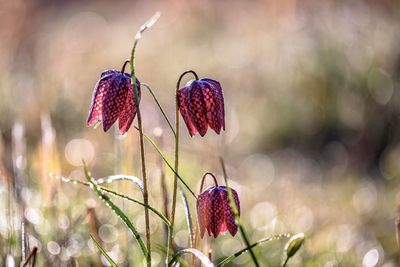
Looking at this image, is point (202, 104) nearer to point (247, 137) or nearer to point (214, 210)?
point (214, 210)

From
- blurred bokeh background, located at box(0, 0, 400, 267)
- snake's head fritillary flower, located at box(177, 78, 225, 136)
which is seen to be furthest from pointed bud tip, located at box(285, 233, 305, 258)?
snake's head fritillary flower, located at box(177, 78, 225, 136)

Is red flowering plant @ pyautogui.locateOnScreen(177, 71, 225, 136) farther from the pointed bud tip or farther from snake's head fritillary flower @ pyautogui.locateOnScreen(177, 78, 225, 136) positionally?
the pointed bud tip

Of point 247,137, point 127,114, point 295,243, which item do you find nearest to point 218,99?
point 127,114

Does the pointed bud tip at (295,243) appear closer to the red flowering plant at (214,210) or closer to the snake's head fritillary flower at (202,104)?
the red flowering plant at (214,210)

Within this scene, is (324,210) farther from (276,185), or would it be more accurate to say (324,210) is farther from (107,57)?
(107,57)

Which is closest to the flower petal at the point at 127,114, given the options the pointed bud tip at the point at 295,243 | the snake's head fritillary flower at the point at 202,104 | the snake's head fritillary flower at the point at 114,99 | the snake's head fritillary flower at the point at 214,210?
the snake's head fritillary flower at the point at 114,99
